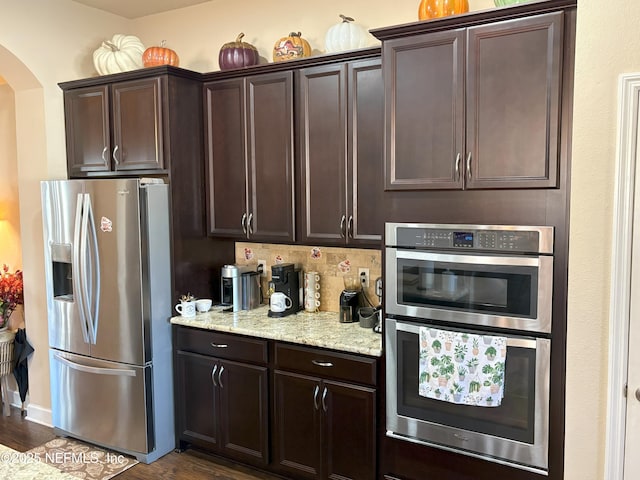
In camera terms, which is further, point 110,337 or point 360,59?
point 110,337

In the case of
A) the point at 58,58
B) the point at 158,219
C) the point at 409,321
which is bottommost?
the point at 409,321

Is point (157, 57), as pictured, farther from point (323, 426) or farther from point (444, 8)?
point (323, 426)

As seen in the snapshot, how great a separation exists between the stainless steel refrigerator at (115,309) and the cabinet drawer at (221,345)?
Answer: 13 cm

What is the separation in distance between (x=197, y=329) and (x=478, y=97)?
7.10 ft

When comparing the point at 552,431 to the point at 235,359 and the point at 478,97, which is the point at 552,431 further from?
the point at 235,359

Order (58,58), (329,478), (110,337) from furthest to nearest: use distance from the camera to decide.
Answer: (58,58)
(110,337)
(329,478)

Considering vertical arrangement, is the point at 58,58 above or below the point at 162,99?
above

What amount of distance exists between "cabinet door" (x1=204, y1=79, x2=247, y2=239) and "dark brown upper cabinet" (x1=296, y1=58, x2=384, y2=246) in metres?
0.46

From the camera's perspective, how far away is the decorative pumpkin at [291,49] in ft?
10.5

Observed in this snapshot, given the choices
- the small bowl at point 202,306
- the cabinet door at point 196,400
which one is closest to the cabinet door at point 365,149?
the small bowl at point 202,306

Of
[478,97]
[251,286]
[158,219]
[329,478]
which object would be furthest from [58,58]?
[329,478]

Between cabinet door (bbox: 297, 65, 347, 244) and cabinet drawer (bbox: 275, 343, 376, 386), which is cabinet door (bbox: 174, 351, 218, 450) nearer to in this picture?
cabinet drawer (bbox: 275, 343, 376, 386)

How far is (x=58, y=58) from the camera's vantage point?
3748 millimetres

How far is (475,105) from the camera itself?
2344 millimetres
